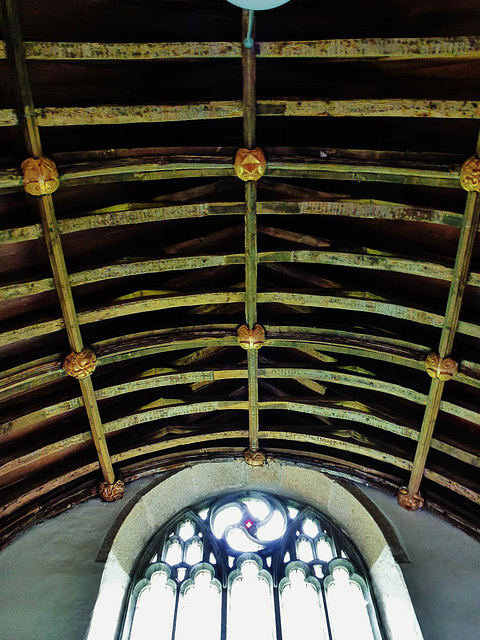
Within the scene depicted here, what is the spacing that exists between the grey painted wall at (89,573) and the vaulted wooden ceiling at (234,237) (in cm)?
40

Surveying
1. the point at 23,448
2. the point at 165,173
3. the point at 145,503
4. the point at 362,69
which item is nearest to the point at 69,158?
the point at 165,173

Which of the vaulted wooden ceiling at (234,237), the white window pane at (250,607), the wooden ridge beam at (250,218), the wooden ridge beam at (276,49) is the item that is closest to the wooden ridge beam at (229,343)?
the vaulted wooden ceiling at (234,237)

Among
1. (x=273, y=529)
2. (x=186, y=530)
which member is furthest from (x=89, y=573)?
(x=273, y=529)

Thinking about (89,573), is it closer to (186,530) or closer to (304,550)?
(186,530)

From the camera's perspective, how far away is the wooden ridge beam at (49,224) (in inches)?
182

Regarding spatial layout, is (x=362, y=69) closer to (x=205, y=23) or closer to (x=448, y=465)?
(x=205, y=23)

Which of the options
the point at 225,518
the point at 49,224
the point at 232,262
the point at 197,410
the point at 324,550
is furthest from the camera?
the point at 225,518

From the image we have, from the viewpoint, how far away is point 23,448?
770 centimetres

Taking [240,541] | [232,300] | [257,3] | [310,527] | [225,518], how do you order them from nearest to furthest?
1. [257,3]
2. [232,300]
3. [240,541]
4. [310,527]
5. [225,518]

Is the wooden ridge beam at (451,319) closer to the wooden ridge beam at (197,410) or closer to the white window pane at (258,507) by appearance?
the wooden ridge beam at (197,410)

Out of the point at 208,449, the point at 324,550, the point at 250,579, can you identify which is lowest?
the point at 250,579

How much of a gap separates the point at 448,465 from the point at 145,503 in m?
4.90

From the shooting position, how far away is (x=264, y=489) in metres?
9.98

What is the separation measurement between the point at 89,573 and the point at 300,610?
3222mm
